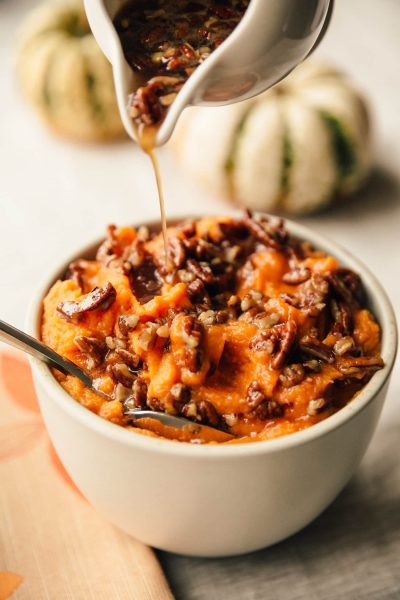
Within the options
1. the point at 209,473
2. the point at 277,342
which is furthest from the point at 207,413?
the point at 277,342

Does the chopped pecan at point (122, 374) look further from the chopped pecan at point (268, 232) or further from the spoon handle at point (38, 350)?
the chopped pecan at point (268, 232)

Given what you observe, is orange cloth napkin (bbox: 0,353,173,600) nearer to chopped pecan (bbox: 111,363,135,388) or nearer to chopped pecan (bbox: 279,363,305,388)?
A: chopped pecan (bbox: 111,363,135,388)

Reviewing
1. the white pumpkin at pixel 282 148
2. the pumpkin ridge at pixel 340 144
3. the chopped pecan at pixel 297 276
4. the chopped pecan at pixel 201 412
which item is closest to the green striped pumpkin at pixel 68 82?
the white pumpkin at pixel 282 148

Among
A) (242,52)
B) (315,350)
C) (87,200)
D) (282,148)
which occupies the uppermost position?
(242,52)

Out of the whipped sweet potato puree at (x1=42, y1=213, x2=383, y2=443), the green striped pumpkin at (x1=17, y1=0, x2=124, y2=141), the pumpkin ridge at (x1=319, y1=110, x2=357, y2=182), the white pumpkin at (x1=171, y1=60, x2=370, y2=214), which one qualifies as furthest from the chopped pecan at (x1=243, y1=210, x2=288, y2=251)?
the green striped pumpkin at (x1=17, y1=0, x2=124, y2=141)

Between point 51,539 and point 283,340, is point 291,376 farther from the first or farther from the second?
point 51,539
